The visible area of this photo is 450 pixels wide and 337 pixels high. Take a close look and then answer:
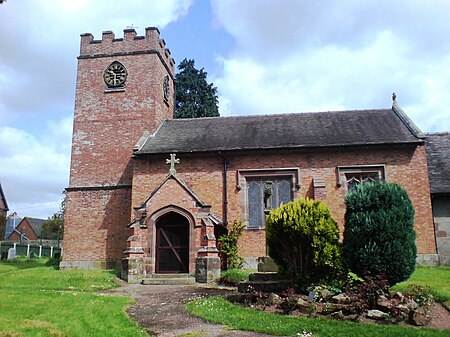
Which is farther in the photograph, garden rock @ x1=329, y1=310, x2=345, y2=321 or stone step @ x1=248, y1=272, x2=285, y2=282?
stone step @ x1=248, y1=272, x2=285, y2=282

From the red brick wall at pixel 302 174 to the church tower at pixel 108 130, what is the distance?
Answer: 7.88 feet

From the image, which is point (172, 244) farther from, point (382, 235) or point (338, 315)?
point (338, 315)

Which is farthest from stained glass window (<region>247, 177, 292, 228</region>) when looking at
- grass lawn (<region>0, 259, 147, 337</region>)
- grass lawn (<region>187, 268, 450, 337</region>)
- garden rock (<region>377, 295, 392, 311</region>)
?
garden rock (<region>377, 295, 392, 311</region>)

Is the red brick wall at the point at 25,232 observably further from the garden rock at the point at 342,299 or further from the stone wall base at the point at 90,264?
the garden rock at the point at 342,299

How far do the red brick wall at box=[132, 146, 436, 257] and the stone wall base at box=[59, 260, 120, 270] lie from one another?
12.5ft

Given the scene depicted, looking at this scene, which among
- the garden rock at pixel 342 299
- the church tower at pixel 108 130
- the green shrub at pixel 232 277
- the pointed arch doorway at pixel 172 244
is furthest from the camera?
the church tower at pixel 108 130

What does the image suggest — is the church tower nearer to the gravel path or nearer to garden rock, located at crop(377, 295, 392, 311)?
the gravel path

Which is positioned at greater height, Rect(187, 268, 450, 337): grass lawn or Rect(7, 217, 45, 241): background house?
Rect(7, 217, 45, 241): background house

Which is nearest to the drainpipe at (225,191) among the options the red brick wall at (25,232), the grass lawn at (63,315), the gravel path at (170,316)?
the gravel path at (170,316)

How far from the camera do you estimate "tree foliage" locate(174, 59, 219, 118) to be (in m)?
36.4

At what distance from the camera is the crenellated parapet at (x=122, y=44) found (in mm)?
24969

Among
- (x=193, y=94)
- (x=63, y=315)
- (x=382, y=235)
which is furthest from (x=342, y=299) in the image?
(x=193, y=94)

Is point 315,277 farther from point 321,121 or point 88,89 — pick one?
point 88,89

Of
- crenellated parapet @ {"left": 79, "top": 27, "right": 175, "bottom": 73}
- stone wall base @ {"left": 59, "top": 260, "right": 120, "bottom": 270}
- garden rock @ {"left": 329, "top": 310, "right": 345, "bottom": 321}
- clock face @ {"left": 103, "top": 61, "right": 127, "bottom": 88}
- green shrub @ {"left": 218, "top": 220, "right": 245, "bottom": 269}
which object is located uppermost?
crenellated parapet @ {"left": 79, "top": 27, "right": 175, "bottom": 73}
